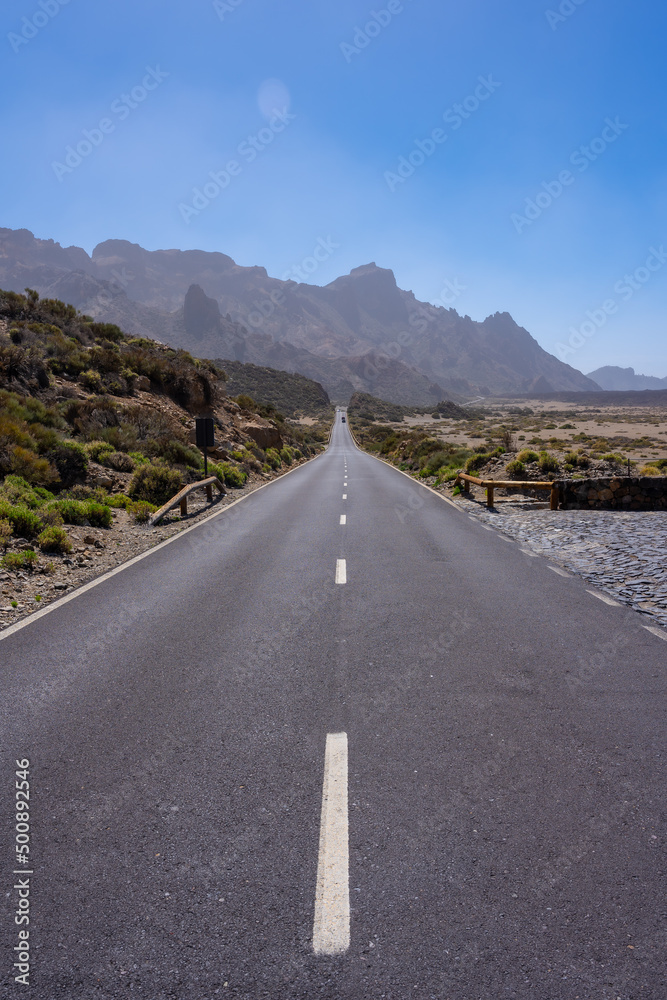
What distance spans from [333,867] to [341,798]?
567 mm

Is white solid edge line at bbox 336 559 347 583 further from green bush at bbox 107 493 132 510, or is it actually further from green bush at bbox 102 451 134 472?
green bush at bbox 102 451 134 472

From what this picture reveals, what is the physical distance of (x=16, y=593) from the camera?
7.87m

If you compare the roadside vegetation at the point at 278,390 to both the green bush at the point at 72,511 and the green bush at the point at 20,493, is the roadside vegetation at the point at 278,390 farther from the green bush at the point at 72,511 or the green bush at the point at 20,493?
the green bush at the point at 72,511

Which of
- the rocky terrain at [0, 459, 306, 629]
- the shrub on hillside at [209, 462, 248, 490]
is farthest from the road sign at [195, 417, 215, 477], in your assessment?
the rocky terrain at [0, 459, 306, 629]

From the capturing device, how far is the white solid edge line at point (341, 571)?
29.4 feet

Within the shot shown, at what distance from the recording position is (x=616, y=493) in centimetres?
1609

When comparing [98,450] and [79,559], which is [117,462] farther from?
[79,559]

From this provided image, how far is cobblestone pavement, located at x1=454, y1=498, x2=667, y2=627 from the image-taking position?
8.16 metres

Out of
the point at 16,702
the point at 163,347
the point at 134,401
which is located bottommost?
the point at 16,702

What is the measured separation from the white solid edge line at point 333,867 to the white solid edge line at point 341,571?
5.08 metres

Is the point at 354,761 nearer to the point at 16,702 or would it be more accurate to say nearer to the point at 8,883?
the point at 8,883

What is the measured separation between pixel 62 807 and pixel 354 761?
1.85 metres

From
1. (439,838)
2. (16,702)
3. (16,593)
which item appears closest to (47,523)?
(16,593)

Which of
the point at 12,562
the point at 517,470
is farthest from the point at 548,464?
the point at 12,562
